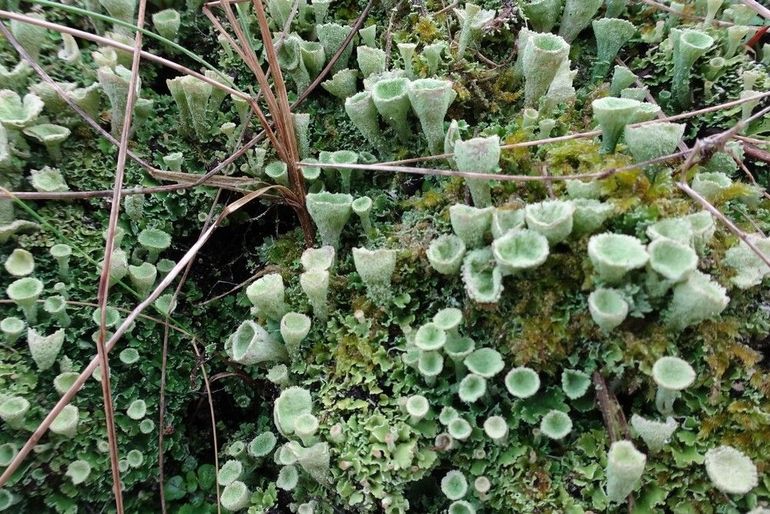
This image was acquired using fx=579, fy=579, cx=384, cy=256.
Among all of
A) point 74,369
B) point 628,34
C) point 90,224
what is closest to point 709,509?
point 628,34

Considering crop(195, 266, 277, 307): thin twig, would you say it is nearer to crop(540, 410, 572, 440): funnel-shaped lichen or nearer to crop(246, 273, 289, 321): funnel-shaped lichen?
crop(246, 273, 289, 321): funnel-shaped lichen

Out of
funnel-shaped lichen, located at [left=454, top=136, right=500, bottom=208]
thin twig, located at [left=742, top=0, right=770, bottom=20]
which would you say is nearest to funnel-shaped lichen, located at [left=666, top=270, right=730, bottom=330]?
funnel-shaped lichen, located at [left=454, top=136, right=500, bottom=208]

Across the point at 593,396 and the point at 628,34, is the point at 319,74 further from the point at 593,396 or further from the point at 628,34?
the point at 593,396

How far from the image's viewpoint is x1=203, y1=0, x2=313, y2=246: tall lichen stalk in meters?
2.01

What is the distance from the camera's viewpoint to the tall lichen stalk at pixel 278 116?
6.59 ft

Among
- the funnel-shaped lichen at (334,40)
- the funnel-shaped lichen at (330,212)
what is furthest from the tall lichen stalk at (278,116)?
the funnel-shaped lichen at (334,40)

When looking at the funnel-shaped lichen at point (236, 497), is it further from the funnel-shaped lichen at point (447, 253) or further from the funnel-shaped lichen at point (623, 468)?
the funnel-shaped lichen at point (623, 468)

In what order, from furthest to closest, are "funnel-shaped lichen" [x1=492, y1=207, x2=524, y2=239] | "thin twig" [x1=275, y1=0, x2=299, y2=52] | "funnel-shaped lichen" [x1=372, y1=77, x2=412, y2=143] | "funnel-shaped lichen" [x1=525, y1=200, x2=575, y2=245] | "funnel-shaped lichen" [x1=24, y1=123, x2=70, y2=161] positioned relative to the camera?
1. "thin twig" [x1=275, y1=0, x2=299, y2=52]
2. "funnel-shaped lichen" [x1=24, y1=123, x2=70, y2=161]
3. "funnel-shaped lichen" [x1=372, y1=77, x2=412, y2=143]
4. "funnel-shaped lichen" [x1=492, y1=207, x2=524, y2=239]
5. "funnel-shaped lichen" [x1=525, y1=200, x2=575, y2=245]

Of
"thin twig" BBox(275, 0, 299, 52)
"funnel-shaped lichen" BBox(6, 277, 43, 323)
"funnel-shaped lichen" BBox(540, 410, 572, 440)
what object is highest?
"thin twig" BBox(275, 0, 299, 52)

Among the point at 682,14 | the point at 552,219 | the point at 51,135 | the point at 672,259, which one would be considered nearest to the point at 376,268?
the point at 552,219

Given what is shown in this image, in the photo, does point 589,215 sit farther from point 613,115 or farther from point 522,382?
point 522,382

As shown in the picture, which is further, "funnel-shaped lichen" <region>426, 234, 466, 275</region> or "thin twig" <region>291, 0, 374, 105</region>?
"thin twig" <region>291, 0, 374, 105</region>

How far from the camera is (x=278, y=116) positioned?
210cm

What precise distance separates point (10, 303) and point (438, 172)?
1531 millimetres
